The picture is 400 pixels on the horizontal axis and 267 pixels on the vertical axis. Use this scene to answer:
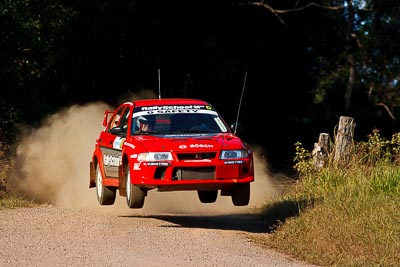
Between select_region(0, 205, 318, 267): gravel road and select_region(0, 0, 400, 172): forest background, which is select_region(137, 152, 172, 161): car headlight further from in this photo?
select_region(0, 0, 400, 172): forest background

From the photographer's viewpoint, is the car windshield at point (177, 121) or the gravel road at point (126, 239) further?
the car windshield at point (177, 121)

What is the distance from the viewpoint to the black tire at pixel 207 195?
53.7 ft

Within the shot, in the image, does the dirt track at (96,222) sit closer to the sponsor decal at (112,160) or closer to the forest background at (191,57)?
the sponsor decal at (112,160)

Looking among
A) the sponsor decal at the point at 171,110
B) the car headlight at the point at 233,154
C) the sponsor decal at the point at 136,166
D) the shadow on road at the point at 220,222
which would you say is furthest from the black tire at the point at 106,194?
the car headlight at the point at 233,154

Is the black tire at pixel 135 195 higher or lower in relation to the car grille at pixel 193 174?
lower

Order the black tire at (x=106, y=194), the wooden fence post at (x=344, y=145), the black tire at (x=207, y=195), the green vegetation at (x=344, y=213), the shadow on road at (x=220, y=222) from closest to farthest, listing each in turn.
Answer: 1. the green vegetation at (x=344, y=213)
2. the shadow on road at (x=220, y=222)
3. the black tire at (x=106, y=194)
4. the black tire at (x=207, y=195)
5. the wooden fence post at (x=344, y=145)

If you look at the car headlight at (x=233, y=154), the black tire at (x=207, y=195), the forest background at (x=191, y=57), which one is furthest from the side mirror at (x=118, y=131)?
the forest background at (x=191, y=57)

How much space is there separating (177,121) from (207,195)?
183cm

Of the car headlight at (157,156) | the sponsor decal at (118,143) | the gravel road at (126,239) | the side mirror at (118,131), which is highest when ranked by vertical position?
the side mirror at (118,131)

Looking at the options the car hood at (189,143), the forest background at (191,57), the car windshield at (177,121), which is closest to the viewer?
the car hood at (189,143)

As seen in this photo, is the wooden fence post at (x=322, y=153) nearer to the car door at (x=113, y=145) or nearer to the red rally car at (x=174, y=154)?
the red rally car at (x=174, y=154)

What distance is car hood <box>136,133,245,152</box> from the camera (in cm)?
1367

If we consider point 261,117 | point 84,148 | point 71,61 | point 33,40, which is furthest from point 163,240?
point 261,117

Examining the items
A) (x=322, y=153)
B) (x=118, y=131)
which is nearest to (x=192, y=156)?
(x=118, y=131)
